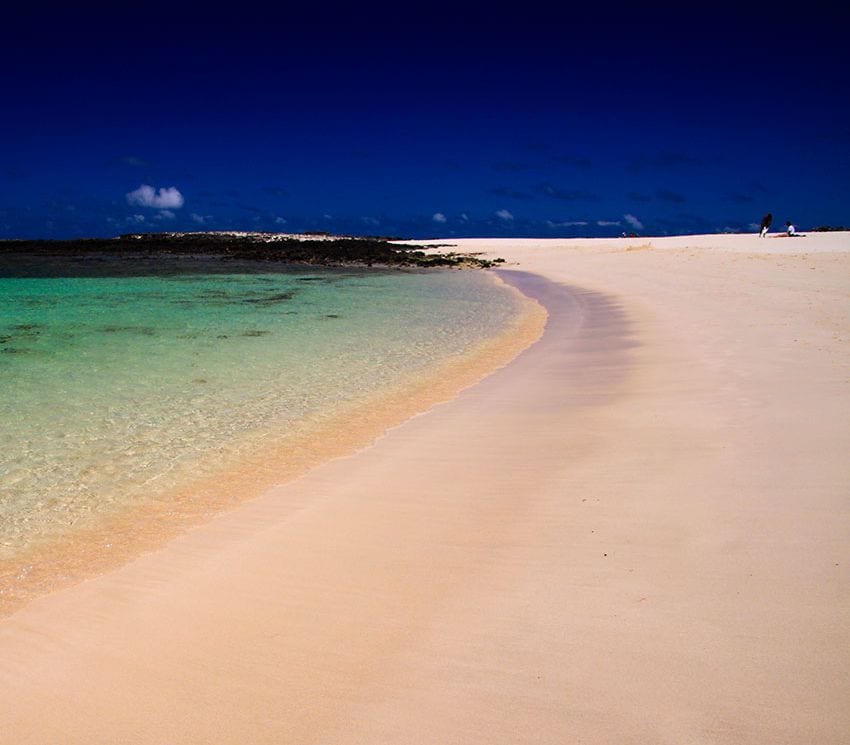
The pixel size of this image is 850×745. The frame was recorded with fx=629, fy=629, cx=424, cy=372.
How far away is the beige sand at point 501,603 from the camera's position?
2.27 m

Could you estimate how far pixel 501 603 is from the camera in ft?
9.85

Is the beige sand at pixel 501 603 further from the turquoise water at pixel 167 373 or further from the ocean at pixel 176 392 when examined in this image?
the turquoise water at pixel 167 373

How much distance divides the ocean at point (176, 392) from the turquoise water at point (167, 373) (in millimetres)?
24

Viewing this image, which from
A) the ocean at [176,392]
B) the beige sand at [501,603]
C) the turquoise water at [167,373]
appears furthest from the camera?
the turquoise water at [167,373]

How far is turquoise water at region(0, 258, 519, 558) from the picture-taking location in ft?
17.4

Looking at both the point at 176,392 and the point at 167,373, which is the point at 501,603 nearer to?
the point at 176,392

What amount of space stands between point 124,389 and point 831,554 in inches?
310

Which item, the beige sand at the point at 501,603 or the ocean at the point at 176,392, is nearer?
the beige sand at the point at 501,603

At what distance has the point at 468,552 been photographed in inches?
141

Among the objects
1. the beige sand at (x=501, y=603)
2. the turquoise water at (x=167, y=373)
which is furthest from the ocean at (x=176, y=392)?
the beige sand at (x=501, y=603)

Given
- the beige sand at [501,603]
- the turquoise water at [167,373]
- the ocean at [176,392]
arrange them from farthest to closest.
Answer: the turquoise water at [167,373]
the ocean at [176,392]
the beige sand at [501,603]

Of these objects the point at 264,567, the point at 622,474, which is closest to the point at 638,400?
the point at 622,474

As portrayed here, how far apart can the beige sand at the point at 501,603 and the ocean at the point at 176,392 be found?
77 centimetres

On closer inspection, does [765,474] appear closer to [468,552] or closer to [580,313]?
[468,552]
